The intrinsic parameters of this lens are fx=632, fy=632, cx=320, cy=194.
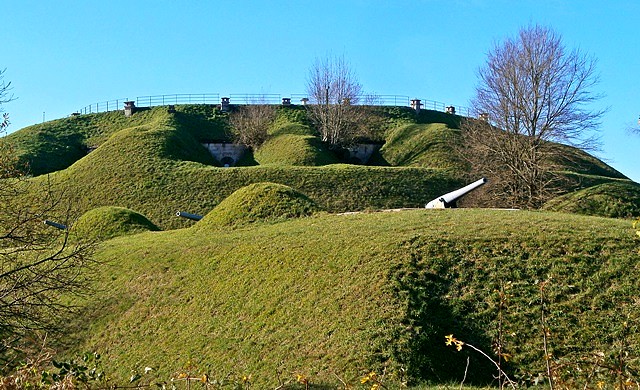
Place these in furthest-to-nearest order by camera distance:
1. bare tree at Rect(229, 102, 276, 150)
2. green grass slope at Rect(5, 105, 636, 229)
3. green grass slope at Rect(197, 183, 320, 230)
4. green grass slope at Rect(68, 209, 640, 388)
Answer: bare tree at Rect(229, 102, 276, 150), green grass slope at Rect(5, 105, 636, 229), green grass slope at Rect(197, 183, 320, 230), green grass slope at Rect(68, 209, 640, 388)

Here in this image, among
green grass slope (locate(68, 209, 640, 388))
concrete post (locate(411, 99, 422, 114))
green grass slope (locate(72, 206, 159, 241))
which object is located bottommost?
green grass slope (locate(68, 209, 640, 388))

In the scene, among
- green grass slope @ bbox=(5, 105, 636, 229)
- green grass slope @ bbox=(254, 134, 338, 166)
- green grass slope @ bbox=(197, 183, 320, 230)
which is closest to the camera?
green grass slope @ bbox=(197, 183, 320, 230)

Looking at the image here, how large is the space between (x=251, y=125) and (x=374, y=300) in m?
48.0

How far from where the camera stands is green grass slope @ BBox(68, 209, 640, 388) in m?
13.3

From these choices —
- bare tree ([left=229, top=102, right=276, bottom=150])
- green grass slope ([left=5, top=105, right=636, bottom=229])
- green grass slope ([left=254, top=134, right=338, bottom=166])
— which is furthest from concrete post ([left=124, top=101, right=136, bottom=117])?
green grass slope ([left=254, top=134, right=338, bottom=166])

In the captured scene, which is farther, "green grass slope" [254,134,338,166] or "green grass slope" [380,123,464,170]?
"green grass slope" [254,134,338,166]

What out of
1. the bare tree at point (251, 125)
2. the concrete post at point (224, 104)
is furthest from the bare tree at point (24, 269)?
the concrete post at point (224, 104)

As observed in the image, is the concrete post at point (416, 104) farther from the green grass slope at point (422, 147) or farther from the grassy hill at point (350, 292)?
the grassy hill at point (350, 292)

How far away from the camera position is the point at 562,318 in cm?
1401

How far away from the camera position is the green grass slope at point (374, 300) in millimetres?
A: 13336

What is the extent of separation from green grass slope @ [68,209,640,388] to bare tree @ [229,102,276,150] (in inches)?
1555

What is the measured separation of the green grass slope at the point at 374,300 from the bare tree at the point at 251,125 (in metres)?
39.5

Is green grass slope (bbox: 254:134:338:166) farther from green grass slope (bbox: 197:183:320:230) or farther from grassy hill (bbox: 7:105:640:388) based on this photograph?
green grass slope (bbox: 197:183:320:230)

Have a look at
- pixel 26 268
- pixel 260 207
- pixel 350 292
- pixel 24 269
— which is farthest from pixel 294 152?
pixel 26 268
